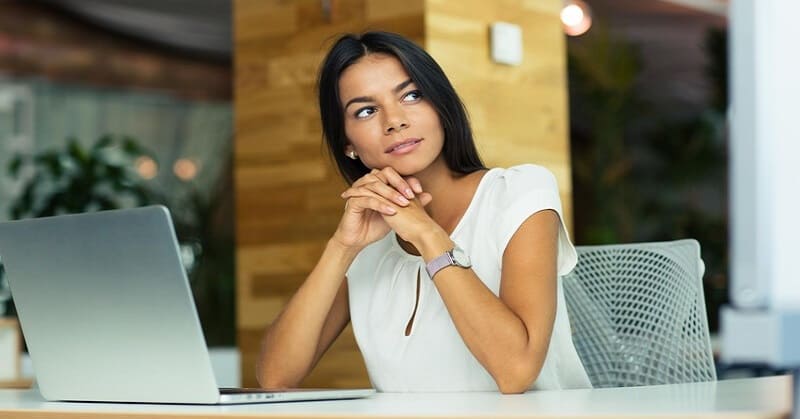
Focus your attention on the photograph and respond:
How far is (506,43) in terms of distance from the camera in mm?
3727

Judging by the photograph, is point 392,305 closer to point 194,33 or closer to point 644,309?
point 644,309

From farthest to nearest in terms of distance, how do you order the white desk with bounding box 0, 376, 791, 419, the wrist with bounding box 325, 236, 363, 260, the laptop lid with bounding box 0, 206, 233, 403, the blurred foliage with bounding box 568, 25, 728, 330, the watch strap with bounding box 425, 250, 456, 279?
1. the blurred foliage with bounding box 568, 25, 728, 330
2. the wrist with bounding box 325, 236, 363, 260
3. the watch strap with bounding box 425, 250, 456, 279
4. the laptop lid with bounding box 0, 206, 233, 403
5. the white desk with bounding box 0, 376, 791, 419

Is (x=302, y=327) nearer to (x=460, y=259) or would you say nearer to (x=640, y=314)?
(x=460, y=259)

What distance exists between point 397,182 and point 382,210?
0.08 metres

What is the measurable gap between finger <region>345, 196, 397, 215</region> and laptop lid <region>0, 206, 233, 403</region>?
20.6 inches

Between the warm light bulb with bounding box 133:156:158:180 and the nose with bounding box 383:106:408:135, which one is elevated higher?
the nose with bounding box 383:106:408:135

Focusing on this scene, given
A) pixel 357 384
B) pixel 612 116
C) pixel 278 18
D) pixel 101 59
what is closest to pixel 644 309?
pixel 357 384

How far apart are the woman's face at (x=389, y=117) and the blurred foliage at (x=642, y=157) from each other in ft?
20.8

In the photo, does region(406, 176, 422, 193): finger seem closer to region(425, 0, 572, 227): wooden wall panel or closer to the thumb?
the thumb

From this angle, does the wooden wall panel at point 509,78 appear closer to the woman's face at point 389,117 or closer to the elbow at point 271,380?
the woman's face at point 389,117

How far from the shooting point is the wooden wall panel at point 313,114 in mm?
3578

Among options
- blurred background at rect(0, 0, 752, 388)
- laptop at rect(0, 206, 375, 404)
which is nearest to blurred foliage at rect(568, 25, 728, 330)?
blurred background at rect(0, 0, 752, 388)

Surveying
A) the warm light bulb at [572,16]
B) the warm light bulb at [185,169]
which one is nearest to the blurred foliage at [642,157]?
the warm light bulb at [572,16]

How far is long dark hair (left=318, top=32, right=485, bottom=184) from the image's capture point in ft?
6.56
